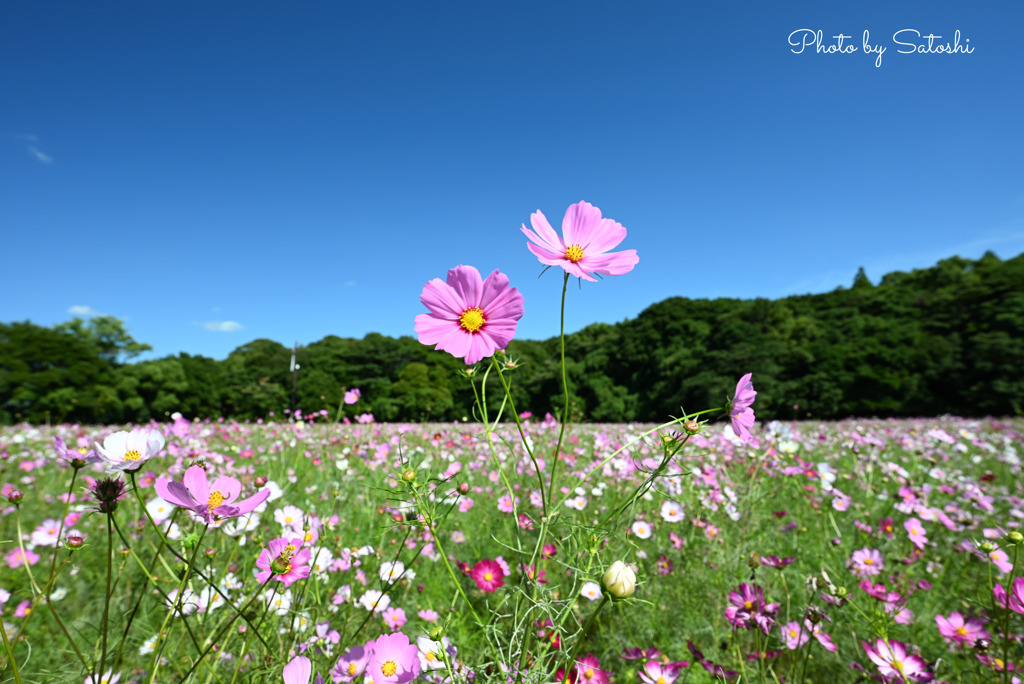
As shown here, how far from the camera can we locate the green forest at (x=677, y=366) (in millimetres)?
16562

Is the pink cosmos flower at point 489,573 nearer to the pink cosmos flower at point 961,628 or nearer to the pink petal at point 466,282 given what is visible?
the pink petal at point 466,282

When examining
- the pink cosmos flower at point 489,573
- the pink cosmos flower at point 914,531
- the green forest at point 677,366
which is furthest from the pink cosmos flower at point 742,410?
the green forest at point 677,366

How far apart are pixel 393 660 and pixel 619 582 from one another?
472 mm

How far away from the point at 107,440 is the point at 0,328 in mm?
31652

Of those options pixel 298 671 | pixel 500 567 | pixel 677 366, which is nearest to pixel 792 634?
pixel 500 567

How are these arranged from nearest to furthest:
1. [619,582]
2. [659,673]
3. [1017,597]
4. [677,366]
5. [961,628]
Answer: [619,582] < [1017,597] < [659,673] < [961,628] < [677,366]

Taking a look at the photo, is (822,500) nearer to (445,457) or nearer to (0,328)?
(445,457)

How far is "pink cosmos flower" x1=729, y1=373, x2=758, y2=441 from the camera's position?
0.75 metres

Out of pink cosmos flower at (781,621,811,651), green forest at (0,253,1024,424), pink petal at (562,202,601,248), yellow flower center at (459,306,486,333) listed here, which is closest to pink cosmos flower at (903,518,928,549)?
pink cosmos flower at (781,621,811,651)

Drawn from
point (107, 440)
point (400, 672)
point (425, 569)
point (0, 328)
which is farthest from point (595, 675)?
point (0, 328)

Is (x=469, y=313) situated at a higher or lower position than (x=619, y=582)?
higher

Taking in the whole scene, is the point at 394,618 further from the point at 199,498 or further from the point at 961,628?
the point at 961,628

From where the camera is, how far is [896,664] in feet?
3.49

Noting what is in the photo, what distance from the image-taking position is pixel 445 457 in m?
3.79
